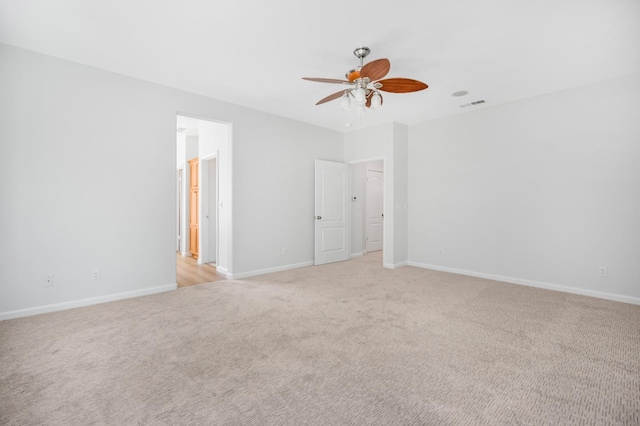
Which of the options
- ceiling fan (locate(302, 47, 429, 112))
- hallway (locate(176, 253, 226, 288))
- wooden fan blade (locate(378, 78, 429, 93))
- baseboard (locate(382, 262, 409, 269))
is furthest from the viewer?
baseboard (locate(382, 262, 409, 269))

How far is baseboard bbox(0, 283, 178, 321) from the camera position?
3.11 meters

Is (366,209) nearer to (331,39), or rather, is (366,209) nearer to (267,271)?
(267,271)

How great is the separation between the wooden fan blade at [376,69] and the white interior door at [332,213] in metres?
3.22

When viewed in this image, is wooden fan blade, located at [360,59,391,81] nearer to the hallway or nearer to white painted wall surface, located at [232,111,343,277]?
white painted wall surface, located at [232,111,343,277]

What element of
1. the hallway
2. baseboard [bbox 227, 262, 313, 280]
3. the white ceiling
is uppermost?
the white ceiling

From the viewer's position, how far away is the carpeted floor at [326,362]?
173 centimetres

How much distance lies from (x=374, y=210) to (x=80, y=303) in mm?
6397

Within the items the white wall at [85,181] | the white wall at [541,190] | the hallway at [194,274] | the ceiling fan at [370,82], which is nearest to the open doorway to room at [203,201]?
the hallway at [194,274]

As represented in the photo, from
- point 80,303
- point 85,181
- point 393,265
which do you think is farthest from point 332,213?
point 80,303

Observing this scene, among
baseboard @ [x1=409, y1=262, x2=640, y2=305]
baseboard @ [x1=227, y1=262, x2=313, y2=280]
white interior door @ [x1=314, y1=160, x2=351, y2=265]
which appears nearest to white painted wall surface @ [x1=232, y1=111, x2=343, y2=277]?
baseboard @ [x1=227, y1=262, x2=313, y2=280]

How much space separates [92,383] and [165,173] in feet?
9.08

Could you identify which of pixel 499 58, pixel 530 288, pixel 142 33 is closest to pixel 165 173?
pixel 142 33

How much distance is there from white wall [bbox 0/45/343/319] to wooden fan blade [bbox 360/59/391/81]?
8.95ft

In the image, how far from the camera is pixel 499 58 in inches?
129
